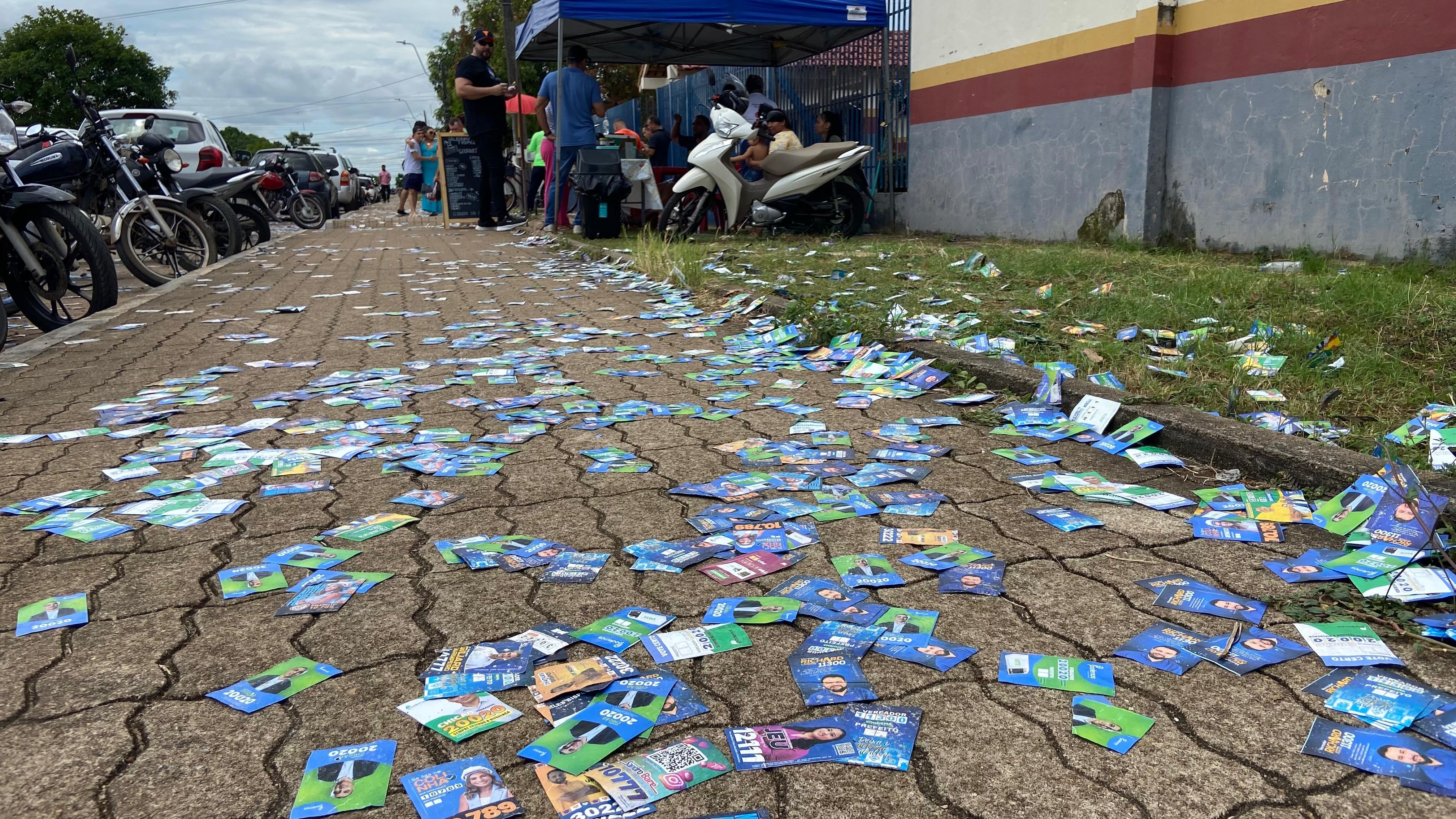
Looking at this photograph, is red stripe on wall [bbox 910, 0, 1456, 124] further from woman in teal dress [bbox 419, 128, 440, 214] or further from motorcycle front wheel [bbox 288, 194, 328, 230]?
woman in teal dress [bbox 419, 128, 440, 214]

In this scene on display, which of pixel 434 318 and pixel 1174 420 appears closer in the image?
pixel 1174 420

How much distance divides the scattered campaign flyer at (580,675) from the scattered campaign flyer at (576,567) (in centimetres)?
39

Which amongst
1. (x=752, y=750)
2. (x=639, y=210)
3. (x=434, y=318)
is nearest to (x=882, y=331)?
(x=434, y=318)

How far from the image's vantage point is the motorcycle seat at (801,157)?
10117 millimetres

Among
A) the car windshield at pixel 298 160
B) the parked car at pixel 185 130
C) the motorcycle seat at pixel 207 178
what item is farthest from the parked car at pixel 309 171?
the motorcycle seat at pixel 207 178

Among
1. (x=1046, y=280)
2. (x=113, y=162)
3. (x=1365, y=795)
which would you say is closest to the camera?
(x=1365, y=795)

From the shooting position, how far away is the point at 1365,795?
1443mm

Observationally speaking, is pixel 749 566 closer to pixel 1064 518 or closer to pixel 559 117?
pixel 1064 518

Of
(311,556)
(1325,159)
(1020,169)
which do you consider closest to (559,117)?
(1020,169)

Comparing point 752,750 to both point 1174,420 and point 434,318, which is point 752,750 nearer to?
point 1174,420

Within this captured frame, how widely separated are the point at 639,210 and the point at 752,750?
11.4 m

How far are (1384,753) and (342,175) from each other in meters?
26.0

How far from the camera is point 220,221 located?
32.4 ft

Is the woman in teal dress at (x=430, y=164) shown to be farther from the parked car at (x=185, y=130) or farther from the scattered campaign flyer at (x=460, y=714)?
the scattered campaign flyer at (x=460, y=714)
